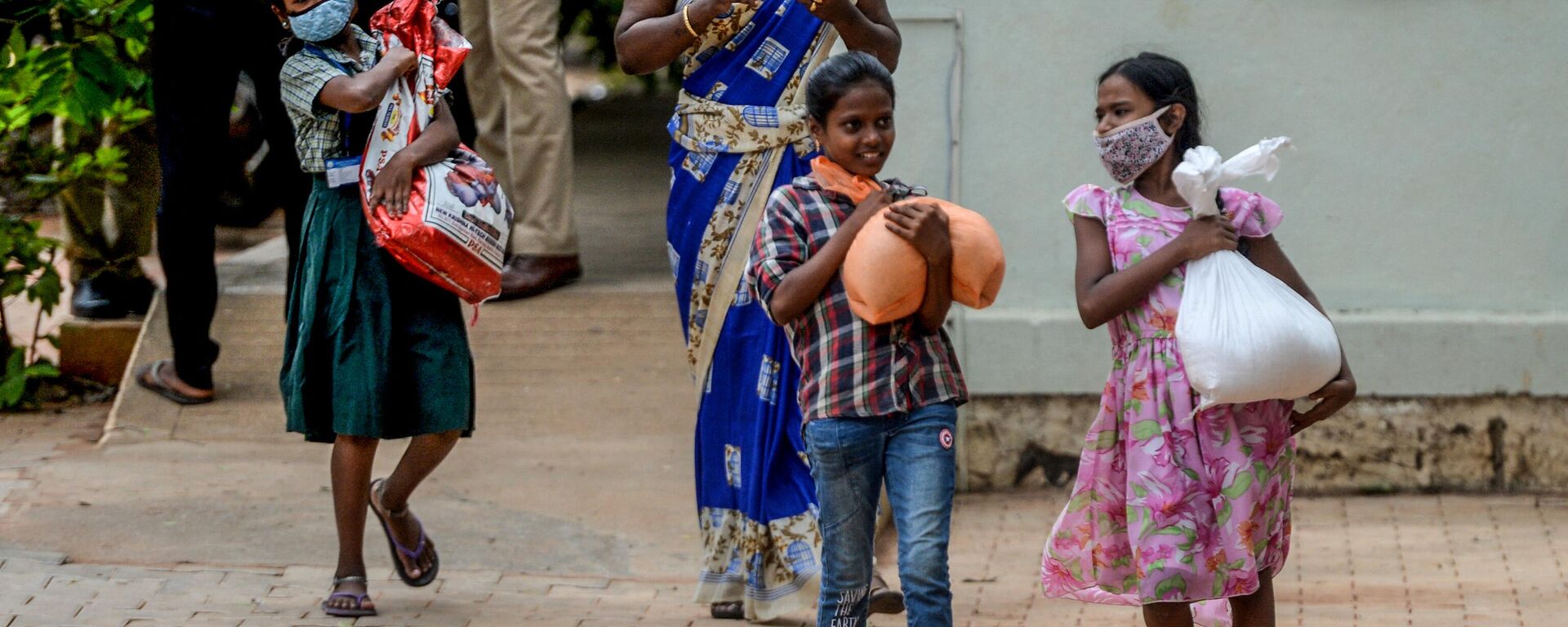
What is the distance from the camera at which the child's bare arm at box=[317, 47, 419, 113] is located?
3.92 metres

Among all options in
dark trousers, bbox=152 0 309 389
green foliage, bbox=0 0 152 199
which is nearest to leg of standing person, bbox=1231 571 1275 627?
dark trousers, bbox=152 0 309 389

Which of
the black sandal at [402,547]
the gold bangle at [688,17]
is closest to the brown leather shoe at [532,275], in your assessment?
the black sandal at [402,547]

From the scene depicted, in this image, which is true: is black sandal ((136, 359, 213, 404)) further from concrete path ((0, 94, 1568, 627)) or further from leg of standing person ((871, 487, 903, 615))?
leg of standing person ((871, 487, 903, 615))

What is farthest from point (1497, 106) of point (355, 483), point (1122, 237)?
point (355, 483)

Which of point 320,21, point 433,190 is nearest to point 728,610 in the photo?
point 433,190

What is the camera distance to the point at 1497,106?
5254 mm

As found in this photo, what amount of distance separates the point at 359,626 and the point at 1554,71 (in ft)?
13.0

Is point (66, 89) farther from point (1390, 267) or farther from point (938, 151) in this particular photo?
point (1390, 267)

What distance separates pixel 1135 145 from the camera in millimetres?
3307

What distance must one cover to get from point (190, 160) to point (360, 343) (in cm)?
193

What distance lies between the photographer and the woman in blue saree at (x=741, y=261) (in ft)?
13.5

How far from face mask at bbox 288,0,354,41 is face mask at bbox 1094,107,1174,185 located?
182 cm

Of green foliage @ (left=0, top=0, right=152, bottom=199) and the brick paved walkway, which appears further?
green foliage @ (left=0, top=0, right=152, bottom=199)

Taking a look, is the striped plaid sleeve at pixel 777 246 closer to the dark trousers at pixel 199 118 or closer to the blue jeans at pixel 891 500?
the blue jeans at pixel 891 500
